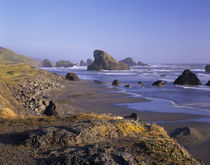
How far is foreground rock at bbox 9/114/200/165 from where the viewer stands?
22.8 feet

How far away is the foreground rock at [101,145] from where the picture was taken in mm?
6953

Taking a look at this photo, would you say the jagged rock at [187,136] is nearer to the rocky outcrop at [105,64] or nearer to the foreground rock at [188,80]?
the foreground rock at [188,80]

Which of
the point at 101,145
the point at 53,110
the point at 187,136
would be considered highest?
the point at 101,145

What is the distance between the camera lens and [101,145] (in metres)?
8.50

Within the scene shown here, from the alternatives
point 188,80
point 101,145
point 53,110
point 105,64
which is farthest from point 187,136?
point 105,64

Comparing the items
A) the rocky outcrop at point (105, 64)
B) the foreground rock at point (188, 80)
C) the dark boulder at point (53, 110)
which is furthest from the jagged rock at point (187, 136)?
the rocky outcrop at point (105, 64)

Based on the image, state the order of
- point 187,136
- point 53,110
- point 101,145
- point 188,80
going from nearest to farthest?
point 101,145
point 187,136
point 53,110
point 188,80

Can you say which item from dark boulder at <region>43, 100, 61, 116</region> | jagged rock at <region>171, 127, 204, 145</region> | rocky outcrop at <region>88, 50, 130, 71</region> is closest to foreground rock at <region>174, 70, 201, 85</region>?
jagged rock at <region>171, 127, 204, 145</region>

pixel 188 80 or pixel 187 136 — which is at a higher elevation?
pixel 188 80

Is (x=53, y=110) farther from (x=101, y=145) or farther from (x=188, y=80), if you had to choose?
(x=188, y=80)

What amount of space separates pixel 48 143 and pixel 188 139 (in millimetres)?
9939

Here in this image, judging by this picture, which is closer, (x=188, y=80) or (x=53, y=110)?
(x=53, y=110)

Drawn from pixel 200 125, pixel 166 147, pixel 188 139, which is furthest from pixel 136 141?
pixel 200 125

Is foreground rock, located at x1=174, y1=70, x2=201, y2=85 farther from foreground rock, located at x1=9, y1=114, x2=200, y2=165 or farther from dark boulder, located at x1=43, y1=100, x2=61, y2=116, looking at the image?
foreground rock, located at x1=9, y1=114, x2=200, y2=165
